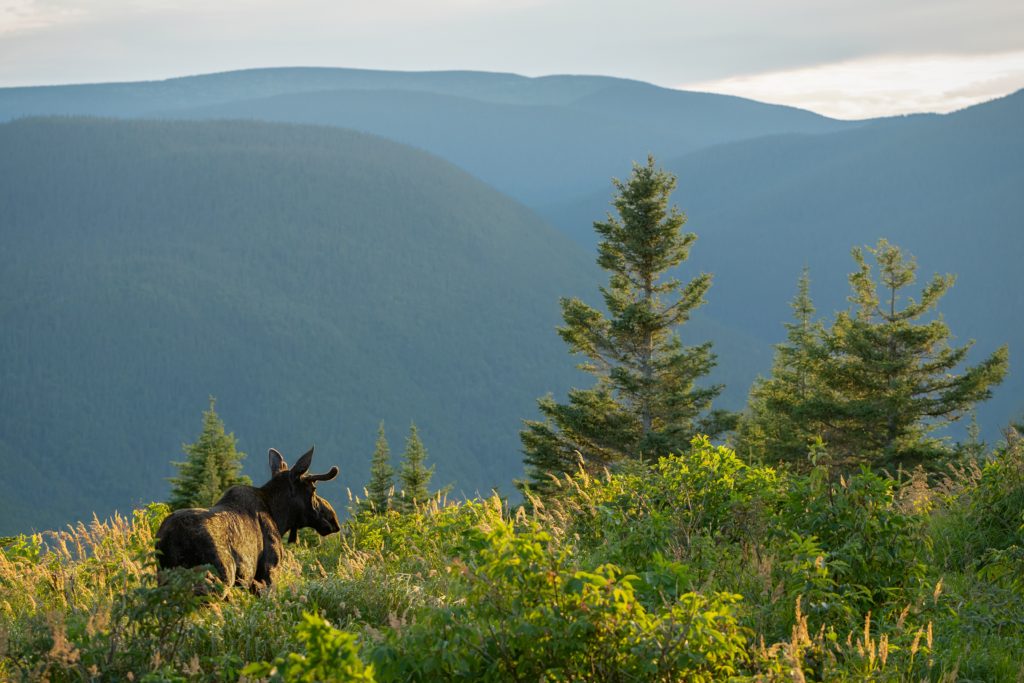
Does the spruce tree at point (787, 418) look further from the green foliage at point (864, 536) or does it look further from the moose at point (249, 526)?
the moose at point (249, 526)

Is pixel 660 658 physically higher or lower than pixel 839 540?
lower

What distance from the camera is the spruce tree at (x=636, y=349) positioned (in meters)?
27.2

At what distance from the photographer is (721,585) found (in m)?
6.72

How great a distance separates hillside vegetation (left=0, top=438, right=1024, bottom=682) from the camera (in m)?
4.71

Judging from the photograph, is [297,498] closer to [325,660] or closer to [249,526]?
[249,526]

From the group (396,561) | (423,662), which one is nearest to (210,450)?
(396,561)

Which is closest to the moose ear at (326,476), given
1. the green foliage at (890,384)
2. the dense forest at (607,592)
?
the dense forest at (607,592)

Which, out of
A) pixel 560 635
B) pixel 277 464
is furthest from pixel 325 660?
pixel 277 464

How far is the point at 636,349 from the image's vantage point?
1115 inches

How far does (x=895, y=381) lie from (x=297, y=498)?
23.5 metres

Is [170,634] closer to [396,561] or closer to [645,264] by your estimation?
[396,561]

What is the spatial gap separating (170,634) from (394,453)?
7734 inches

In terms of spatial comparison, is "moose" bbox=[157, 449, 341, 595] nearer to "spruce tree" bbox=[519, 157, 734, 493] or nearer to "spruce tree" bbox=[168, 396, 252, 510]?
"spruce tree" bbox=[519, 157, 734, 493]

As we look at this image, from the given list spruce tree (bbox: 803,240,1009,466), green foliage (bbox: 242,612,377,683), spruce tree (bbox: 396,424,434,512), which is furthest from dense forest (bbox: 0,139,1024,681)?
spruce tree (bbox: 803,240,1009,466)
